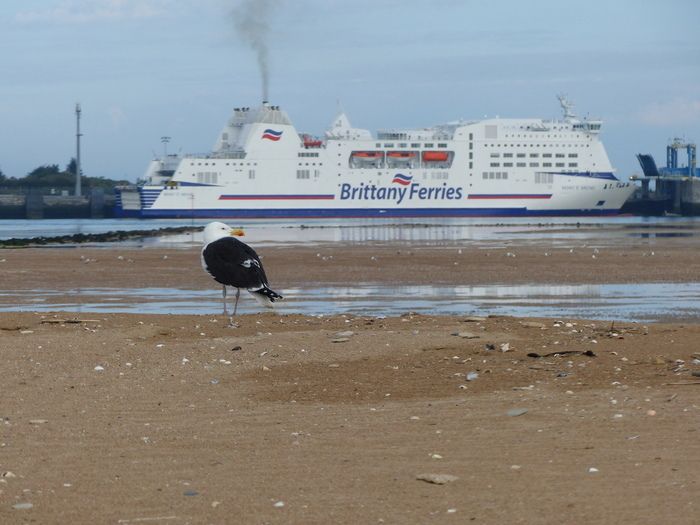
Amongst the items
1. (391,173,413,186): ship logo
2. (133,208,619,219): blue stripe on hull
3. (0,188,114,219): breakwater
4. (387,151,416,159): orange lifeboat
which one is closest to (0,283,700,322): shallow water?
(133,208,619,219): blue stripe on hull

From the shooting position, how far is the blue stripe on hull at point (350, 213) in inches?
2884

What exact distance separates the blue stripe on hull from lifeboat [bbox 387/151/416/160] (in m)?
3.41

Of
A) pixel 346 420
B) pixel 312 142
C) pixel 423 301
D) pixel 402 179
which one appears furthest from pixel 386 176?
pixel 346 420

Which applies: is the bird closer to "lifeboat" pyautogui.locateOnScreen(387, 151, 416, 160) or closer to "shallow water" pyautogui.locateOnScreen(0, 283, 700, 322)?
"shallow water" pyautogui.locateOnScreen(0, 283, 700, 322)

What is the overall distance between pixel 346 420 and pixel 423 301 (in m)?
8.94

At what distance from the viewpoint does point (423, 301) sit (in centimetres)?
1551

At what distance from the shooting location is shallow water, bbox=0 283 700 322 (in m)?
13.9

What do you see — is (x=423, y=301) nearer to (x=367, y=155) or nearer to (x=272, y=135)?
(x=272, y=135)

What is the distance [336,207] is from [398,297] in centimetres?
5816

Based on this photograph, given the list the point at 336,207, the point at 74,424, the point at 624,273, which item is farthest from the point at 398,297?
the point at 336,207

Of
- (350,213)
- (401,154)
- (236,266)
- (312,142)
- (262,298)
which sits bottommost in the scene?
(262,298)

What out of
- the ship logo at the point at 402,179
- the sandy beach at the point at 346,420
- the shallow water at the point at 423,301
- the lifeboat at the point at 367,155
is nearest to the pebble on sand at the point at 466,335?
the sandy beach at the point at 346,420

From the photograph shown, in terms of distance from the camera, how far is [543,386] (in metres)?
7.57

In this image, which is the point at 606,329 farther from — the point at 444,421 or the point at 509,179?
the point at 509,179
